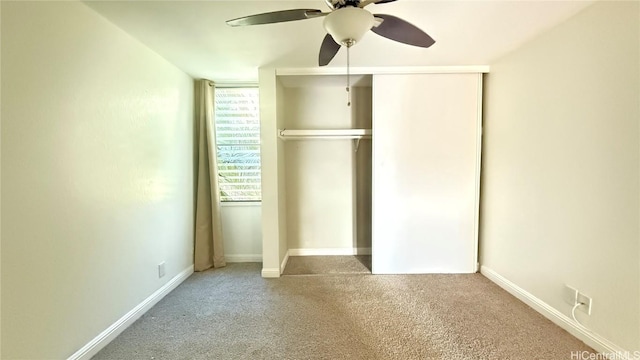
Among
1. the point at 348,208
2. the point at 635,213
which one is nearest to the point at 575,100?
the point at 635,213

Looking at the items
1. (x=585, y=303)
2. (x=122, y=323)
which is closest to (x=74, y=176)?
(x=122, y=323)

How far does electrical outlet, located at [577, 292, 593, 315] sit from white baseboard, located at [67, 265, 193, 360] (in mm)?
3101

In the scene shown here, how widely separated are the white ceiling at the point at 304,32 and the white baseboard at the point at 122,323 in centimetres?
206

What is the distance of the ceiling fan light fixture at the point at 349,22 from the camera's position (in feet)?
4.13

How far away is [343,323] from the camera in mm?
1991

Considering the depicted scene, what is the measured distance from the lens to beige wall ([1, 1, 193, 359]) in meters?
1.29

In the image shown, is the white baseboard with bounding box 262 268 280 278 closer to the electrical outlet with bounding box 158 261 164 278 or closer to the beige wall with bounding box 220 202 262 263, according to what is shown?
the beige wall with bounding box 220 202 262 263

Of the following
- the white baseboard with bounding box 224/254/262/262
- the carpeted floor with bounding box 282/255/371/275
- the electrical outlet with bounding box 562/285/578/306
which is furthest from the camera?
the white baseboard with bounding box 224/254/262/262

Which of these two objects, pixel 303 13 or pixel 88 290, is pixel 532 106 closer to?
pixel 303 13

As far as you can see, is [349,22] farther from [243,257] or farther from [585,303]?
[243,257]

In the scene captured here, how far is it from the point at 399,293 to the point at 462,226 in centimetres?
104

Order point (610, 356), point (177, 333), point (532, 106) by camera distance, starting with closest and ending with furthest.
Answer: point (610, 356) < point (177, 333) < point (532, 106)

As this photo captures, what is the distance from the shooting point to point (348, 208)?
3570 mm

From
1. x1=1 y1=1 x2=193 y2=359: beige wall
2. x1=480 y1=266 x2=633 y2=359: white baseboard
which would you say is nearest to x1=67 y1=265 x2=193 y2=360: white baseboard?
x1=1 y1=1 x2=193 y2=359: beige wall
